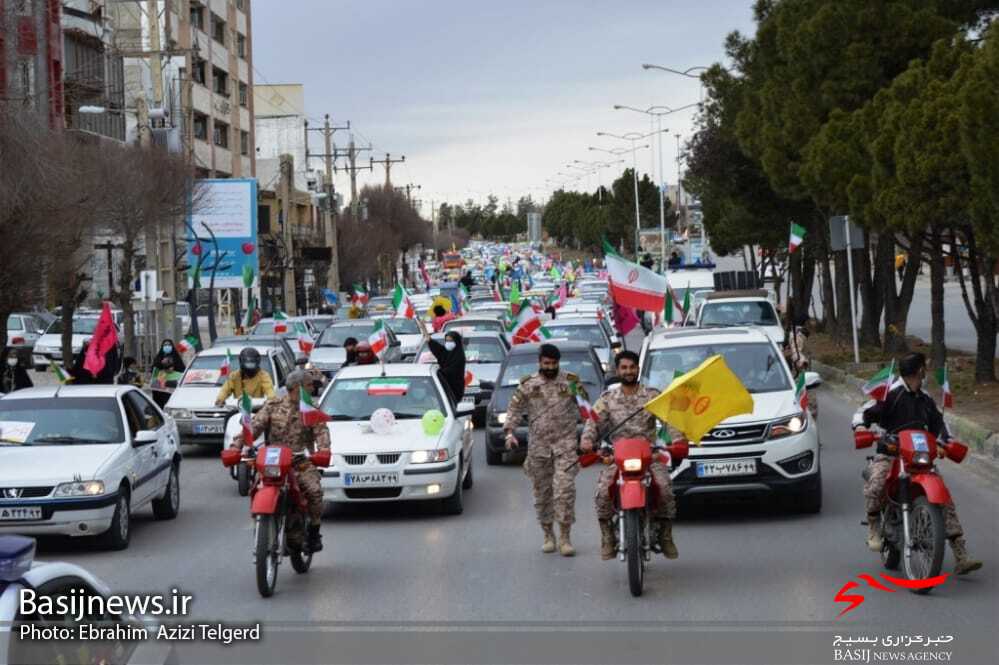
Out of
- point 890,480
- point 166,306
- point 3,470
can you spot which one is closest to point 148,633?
point 890,480

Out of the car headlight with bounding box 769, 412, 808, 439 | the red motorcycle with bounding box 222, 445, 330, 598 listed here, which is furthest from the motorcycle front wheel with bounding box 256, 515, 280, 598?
the car headlight with bounding box 769, 412, 808, 439

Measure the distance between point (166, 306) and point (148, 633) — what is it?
130ft

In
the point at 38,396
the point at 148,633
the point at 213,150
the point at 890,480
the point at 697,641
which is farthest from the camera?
the point at 213,150

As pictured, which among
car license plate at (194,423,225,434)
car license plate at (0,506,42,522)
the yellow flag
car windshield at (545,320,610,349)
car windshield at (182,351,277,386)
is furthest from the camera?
car windshield at (545,320,610,349)

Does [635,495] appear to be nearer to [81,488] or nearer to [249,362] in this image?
[81,488]

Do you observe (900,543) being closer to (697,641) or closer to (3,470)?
(697,641)

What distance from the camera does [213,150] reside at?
250 feet

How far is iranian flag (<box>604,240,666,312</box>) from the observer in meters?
22.5

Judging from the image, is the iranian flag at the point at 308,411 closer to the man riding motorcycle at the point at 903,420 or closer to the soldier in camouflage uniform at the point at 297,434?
the soldier in camouflage uniform at the point at 297,434

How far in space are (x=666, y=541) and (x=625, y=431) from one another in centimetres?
85

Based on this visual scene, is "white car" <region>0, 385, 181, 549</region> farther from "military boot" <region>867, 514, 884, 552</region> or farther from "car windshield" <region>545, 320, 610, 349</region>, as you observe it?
"car windshield" <region>545, 320, 610, 349</region>

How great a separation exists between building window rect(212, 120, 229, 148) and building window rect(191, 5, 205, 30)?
5037 millimetres

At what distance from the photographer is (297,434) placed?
12.3 m

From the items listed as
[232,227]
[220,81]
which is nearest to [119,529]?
[232,227]
